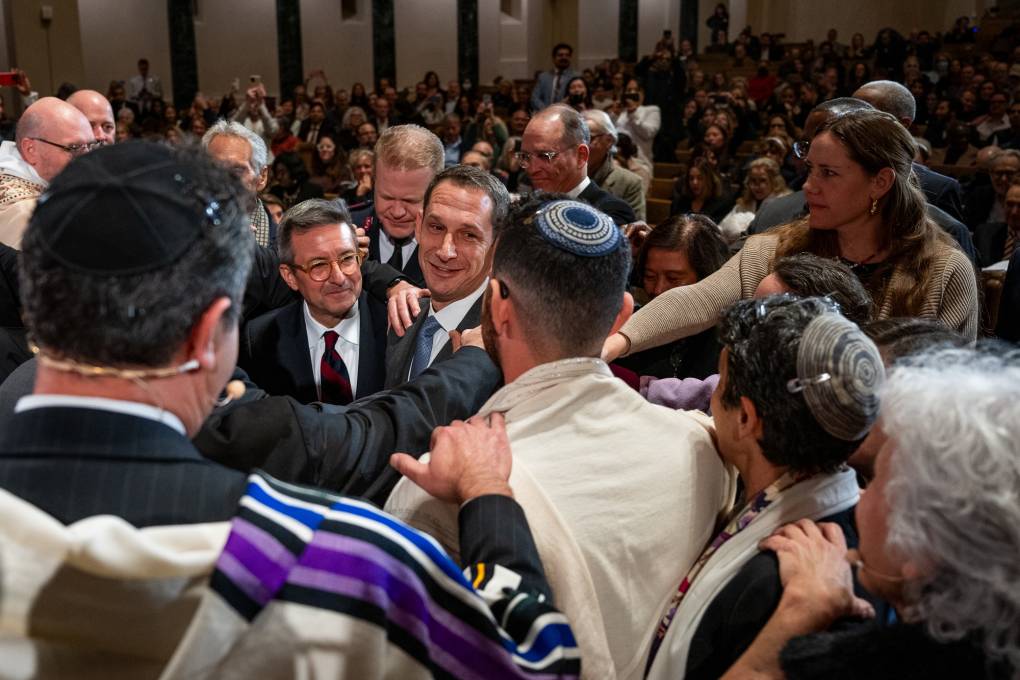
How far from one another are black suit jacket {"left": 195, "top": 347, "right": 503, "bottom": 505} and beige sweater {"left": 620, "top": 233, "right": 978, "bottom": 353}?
628mm

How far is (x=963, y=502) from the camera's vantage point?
3.57 ft

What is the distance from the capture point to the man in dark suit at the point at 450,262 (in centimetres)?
264

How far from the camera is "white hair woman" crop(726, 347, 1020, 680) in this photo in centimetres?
108

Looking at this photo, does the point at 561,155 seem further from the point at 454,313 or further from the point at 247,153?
the point at 454,313

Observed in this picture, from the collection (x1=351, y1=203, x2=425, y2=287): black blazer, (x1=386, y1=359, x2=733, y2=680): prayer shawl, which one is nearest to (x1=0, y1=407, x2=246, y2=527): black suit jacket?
(x1=386, y1=359, x2=733, y2=680): prayer shawl

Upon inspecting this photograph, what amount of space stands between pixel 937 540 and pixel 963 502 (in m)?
0.06

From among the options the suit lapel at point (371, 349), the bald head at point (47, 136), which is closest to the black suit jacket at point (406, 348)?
the suit lapel at point (371, 349)

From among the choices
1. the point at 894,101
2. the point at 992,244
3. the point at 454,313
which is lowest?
the point at 992,244

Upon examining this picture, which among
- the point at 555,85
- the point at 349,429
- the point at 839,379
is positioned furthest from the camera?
the point at 555,85

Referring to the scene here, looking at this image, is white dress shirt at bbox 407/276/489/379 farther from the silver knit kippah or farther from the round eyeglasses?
the silver knit kippah

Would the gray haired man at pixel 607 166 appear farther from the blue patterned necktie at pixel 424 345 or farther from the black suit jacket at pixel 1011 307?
the blue patterned necktie at pixel 424 345

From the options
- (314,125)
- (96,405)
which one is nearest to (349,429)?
A: (96,405)

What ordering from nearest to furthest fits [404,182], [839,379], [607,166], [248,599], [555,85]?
[248,599]
[839,379]
[404,182]
[607,166]
[555,85]

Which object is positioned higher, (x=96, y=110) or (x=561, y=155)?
(x=96, y=110)
